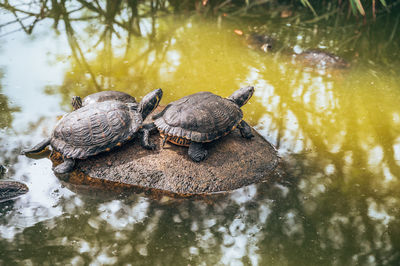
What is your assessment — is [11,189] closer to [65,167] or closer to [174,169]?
[65,167]

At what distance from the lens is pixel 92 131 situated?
143 inches

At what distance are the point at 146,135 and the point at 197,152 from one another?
62 centimetres

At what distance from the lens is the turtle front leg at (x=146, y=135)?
380 cm

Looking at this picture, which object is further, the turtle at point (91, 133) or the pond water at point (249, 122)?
the turtle at point (91, 133)

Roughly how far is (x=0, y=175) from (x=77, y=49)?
3.22 m

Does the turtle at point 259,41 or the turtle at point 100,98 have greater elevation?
the turtle at point 100,98

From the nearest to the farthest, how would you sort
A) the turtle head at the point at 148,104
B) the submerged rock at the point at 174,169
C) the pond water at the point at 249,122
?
the pond water at the point at 249,122 < the submerged rock at the point at 174,169 < the turtle head at the point at 148,104

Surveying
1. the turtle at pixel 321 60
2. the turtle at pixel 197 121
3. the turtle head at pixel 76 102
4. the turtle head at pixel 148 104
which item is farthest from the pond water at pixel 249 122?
the turtle head at pixel 148 104

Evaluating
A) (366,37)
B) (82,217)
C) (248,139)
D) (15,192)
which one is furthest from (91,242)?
(366,37)

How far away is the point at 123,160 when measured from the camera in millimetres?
3746

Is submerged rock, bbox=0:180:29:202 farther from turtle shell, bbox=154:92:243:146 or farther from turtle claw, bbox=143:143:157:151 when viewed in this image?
turtle shell, bbox=154:92:243:146

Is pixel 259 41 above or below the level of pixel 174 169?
above

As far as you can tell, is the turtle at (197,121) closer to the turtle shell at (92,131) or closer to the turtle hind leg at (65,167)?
the turtle shell at (92,131)

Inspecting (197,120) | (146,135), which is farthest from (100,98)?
(197,120)
